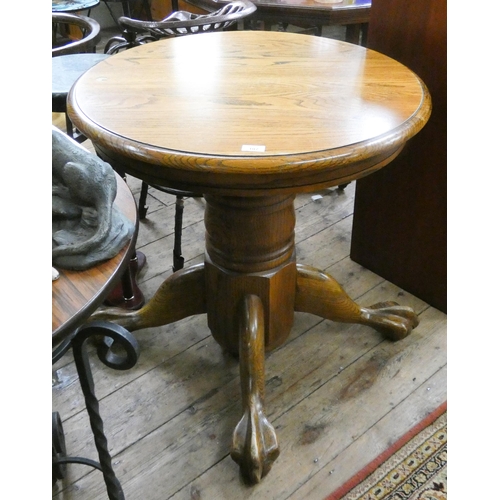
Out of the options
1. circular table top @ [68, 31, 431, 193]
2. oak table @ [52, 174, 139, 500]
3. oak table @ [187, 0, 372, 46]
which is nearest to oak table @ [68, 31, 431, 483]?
circular table top @ [68, 31, 431, 193]

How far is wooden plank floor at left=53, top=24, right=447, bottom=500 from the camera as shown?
3.66 ft

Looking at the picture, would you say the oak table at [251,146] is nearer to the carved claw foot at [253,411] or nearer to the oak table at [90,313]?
the carved claw foot at [253,411]

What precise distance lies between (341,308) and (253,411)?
387 mm

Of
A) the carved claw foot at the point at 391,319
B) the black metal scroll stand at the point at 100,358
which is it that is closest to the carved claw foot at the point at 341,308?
the carved claw foot at the point at 391,319

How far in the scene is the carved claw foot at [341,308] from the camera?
1321 mm

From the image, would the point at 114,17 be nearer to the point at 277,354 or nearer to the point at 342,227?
the point at 342,227

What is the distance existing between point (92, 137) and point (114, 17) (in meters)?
4.44

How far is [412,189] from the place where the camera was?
1473 mm

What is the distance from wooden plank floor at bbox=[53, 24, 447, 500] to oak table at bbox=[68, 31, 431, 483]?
85 millimetres

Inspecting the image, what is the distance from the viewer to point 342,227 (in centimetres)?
195

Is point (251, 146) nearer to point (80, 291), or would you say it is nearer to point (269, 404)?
point (80, 291)

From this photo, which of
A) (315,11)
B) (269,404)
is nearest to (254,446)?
(269,404)

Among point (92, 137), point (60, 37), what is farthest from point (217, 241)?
point (60, 37)

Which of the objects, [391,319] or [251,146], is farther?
[391,319]
